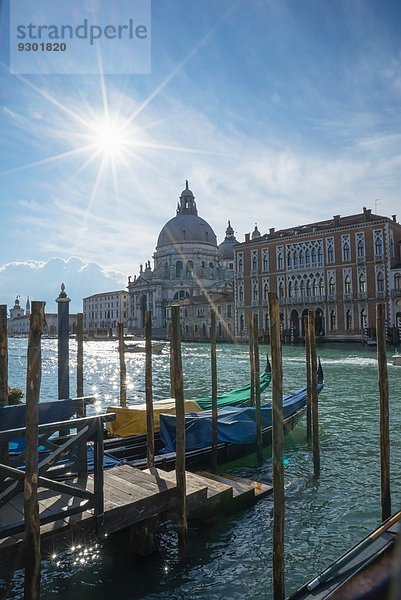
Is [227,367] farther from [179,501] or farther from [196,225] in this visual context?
[196,225]

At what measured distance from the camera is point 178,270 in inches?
2505

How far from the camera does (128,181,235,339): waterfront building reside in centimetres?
6128

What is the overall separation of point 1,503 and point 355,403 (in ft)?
30.6

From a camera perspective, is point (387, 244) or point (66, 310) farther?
point (387, 244)

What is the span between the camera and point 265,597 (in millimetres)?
3566

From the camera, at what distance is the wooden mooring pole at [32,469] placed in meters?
3.01

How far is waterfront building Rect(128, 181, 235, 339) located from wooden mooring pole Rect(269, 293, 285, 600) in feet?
178

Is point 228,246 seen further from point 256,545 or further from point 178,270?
point 256,545

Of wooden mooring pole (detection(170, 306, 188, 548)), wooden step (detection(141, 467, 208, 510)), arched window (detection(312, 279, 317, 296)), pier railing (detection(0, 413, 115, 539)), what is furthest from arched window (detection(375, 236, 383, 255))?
pier railing (detection(0, 413, 115, 539))

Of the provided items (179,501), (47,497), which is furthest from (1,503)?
(179,501)

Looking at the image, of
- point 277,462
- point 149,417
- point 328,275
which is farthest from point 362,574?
point 328,275

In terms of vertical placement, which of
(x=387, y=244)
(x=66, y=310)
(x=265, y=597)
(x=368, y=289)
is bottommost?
(x=265, y=597)

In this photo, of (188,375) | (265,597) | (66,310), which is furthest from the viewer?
(188,375)

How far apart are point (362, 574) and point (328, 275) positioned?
31.2 meters
